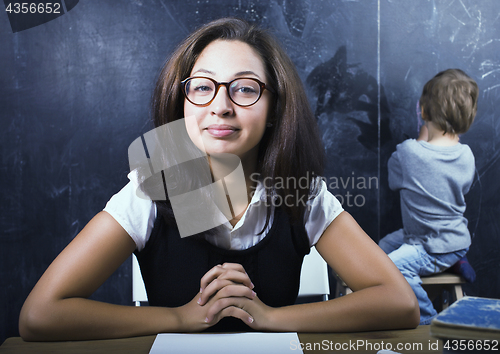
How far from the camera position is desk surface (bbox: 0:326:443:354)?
688 millimetres

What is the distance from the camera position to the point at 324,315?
0.81 meters

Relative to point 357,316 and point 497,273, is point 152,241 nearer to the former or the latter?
point 357,316

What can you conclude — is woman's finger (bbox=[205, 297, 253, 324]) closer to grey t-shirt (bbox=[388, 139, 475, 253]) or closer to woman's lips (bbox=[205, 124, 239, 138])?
woman's lips (bbox=[205, 124, 239, 138])

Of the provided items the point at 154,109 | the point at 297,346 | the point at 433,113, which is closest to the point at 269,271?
the point at 297,346

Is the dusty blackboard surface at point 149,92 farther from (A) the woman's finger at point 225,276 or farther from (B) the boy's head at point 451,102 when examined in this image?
(A) the woman's finger at point 225,276

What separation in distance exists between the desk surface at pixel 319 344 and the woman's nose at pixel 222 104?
0.48 metres

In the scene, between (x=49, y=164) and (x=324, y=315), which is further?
(x=49, y=164)

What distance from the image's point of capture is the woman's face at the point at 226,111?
93cm

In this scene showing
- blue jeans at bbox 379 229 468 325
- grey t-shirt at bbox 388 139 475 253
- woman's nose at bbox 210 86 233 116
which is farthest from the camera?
grey t-shirt at bbox 388 139 475 253

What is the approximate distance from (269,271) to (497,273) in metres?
2.28

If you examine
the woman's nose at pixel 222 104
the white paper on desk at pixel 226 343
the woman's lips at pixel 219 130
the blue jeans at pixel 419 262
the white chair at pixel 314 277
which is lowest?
the blue jeans at pixel 419 262

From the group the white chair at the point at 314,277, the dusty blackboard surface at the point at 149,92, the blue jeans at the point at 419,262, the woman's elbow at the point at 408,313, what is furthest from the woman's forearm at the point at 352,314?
the dusty blackboard surface at the point at 149,92

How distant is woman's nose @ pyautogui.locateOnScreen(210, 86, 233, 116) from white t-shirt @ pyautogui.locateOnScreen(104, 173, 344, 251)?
236 mm

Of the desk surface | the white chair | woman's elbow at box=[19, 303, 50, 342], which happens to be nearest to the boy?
the white chair
